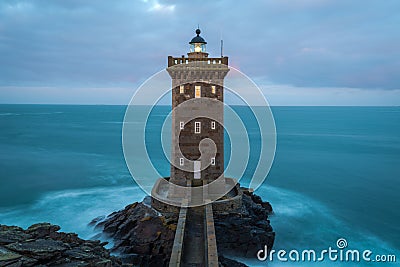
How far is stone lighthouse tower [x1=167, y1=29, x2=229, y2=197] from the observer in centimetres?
1498

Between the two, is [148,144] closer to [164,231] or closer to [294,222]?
[294,222]

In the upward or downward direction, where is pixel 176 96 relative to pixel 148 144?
upward

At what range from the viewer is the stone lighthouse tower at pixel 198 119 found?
15.0m

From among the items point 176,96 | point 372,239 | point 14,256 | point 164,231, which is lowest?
point 372,239

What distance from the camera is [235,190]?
623 inches

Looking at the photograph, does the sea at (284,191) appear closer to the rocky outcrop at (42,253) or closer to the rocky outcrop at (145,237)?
the rocky outcrop at (145,237)

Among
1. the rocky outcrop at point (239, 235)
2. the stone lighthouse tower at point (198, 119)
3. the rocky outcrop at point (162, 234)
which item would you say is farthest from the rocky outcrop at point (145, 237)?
the rocky outcrop at point (239, 235)

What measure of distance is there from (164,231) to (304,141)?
41570mm

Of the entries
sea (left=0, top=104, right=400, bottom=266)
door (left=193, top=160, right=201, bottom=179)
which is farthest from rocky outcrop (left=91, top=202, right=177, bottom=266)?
sea (left=0, top=104, right=400, bottom=266)

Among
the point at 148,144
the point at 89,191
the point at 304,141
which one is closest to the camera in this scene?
the point at 89,191

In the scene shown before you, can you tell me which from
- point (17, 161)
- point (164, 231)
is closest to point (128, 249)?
point (164, 231)

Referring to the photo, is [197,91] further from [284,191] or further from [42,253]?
[284,191]

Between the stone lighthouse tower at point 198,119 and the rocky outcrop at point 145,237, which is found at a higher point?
the stone lighthouse tower at point 198,119

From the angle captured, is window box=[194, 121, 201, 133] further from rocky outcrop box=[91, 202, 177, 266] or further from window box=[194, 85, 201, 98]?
rocky outcrop box=[91, 202, 177, 266]
